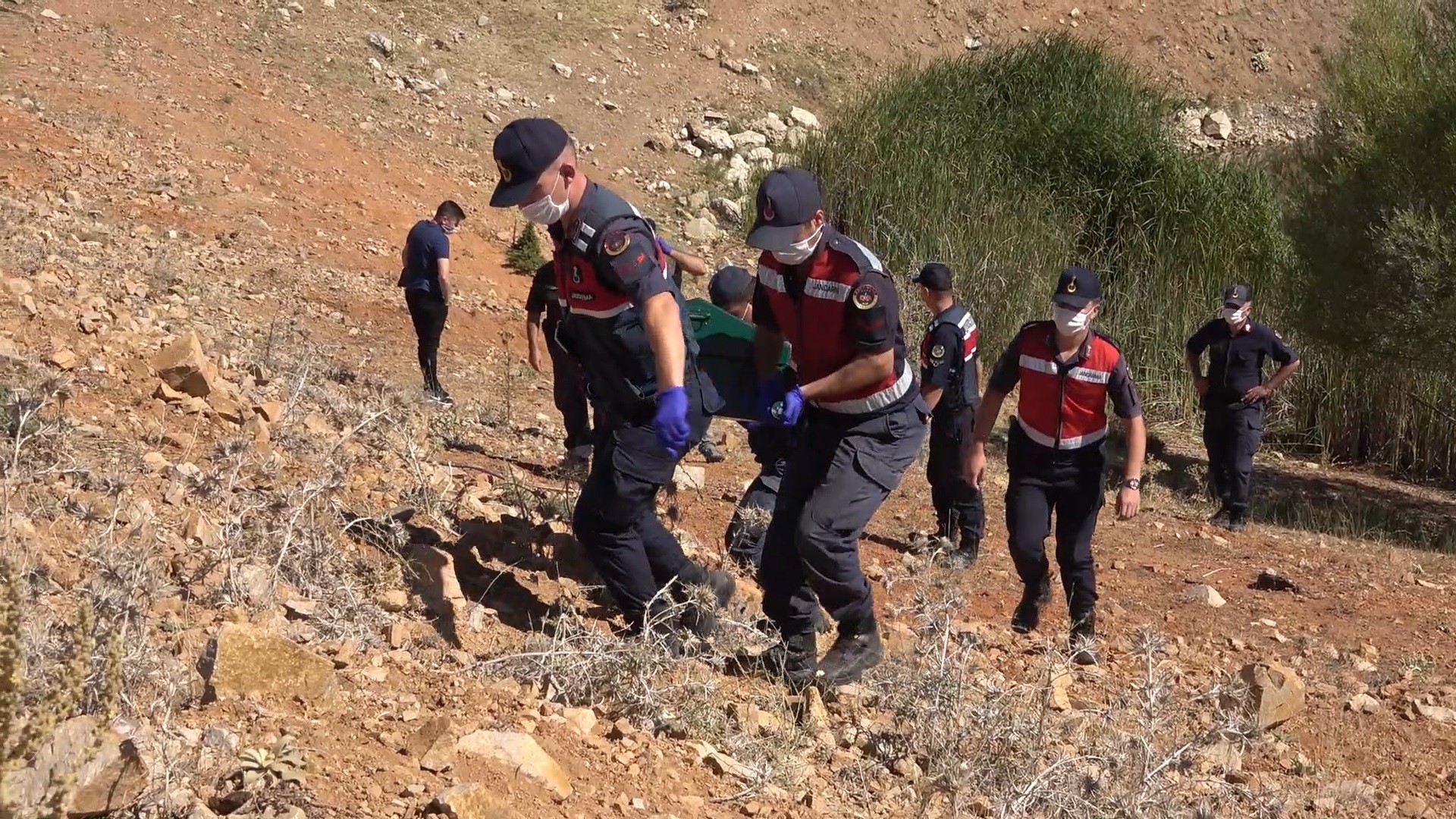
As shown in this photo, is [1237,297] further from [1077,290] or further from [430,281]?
[430,281]

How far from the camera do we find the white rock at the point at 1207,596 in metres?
7.00

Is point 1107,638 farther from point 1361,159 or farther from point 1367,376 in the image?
point 1367,376

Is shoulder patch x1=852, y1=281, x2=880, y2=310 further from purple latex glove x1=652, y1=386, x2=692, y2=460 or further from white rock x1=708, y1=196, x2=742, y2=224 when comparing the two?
white rock x1=708, y1=196, x2=742, y2=224

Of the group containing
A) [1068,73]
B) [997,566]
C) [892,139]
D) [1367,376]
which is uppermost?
[1068,73]

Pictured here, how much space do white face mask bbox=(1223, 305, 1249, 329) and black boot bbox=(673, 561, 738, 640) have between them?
538 cm

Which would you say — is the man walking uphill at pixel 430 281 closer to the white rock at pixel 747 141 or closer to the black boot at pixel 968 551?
the black boot at pixel 968 551

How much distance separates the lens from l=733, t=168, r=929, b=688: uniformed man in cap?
163 inches

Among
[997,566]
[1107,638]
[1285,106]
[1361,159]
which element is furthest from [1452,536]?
[1285,106]

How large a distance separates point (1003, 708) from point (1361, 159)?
31.0 ft

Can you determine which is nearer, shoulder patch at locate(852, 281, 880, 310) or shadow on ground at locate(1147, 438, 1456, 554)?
shoulder patch at locate(852, 281, 880, 310)

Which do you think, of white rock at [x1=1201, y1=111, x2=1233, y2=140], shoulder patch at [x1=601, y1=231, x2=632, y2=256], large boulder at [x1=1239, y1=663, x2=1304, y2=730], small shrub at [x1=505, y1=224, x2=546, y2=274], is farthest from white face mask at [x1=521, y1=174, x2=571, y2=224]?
white rock at [x1=1201, y1=111, x2=1233, y2=140]

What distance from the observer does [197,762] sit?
2.90 metres

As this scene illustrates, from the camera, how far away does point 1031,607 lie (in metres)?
5.79

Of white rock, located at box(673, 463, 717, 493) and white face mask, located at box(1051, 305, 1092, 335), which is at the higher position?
white face mask, located at box(1051, 305, 1092, 335)
